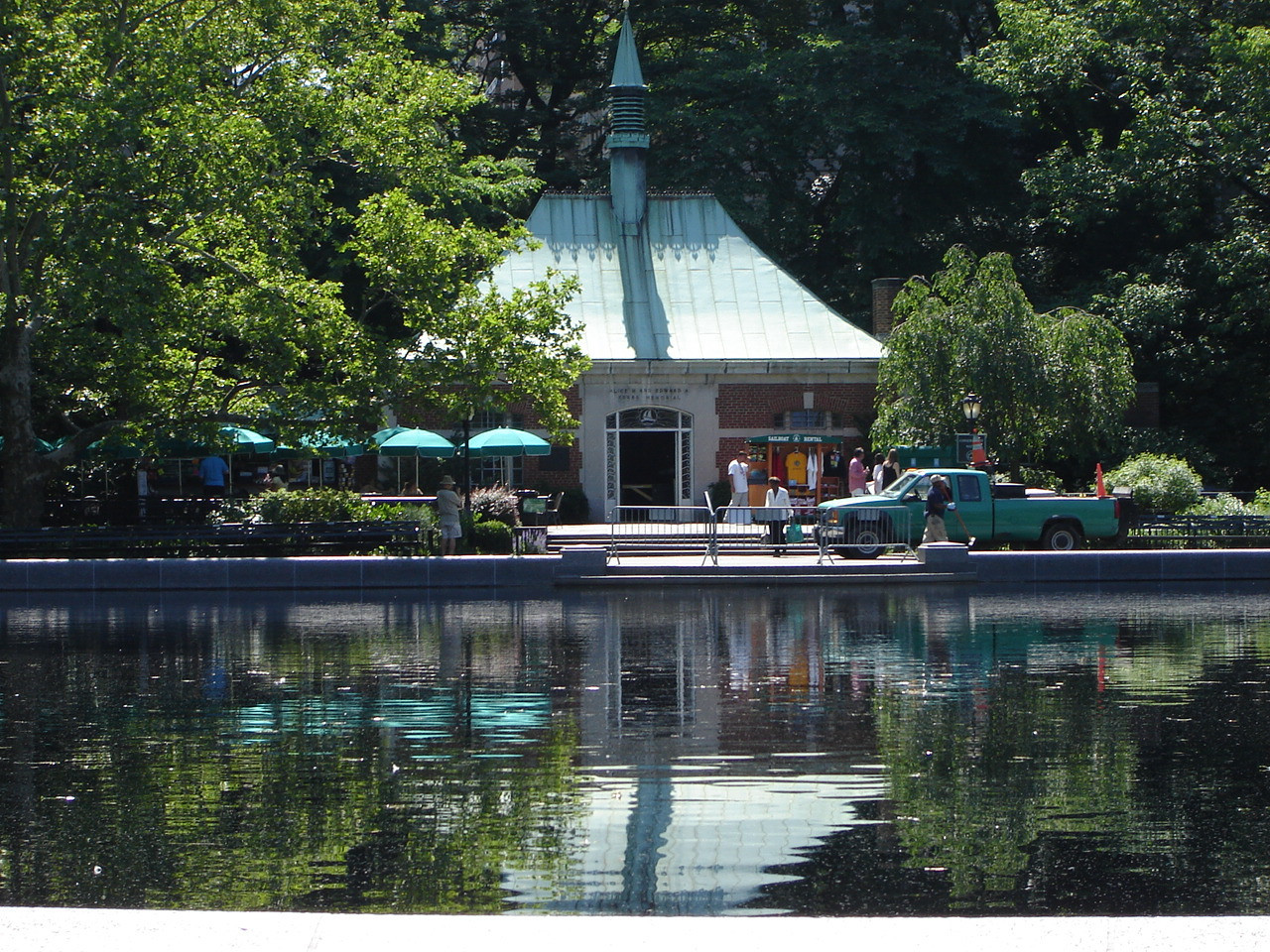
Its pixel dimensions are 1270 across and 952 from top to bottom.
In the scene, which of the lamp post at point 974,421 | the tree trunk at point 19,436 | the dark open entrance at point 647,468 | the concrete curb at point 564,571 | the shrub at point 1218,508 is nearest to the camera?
the concrete curb at point 564,571

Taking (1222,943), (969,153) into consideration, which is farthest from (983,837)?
(969,153)

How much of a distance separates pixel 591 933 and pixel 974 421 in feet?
89.2

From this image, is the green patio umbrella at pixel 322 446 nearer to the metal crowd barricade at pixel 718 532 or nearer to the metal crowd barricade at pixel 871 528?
the metal crowd barricade at pixel 718 532

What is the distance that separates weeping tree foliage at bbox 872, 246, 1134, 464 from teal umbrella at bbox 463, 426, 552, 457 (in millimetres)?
7946

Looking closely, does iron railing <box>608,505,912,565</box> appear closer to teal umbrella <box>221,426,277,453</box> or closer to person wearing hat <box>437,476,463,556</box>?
person wearing hat <box>437,476,463,556</box>

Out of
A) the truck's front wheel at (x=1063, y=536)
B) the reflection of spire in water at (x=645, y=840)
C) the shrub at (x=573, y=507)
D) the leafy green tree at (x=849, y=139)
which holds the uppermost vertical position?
the leafy green tree at (x=849, y=139)

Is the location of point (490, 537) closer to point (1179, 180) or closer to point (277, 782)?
point (277, 782)

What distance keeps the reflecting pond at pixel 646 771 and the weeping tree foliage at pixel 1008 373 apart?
15.5 meters

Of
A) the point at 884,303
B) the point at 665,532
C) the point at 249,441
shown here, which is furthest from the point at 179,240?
the point at 884,303

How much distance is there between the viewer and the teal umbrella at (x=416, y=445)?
102 ft

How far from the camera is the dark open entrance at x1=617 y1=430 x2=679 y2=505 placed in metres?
37.3

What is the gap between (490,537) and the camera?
27.9m

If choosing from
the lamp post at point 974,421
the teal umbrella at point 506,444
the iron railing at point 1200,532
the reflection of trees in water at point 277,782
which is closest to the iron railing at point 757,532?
the teal umbrella at point 506,444

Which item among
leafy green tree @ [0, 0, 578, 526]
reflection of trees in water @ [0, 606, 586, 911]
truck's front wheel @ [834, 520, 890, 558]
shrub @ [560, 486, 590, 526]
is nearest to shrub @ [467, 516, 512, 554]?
leafy green tree @ [0, 0, 578, 526]
